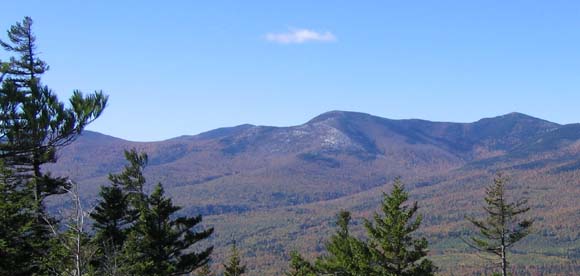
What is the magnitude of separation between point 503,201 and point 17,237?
24.6 m

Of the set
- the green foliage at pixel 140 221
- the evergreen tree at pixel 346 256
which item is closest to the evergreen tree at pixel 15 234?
the green foliage at pixel 140 221

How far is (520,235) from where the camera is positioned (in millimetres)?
33844

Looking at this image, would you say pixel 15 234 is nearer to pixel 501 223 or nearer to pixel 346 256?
pixel 346 256

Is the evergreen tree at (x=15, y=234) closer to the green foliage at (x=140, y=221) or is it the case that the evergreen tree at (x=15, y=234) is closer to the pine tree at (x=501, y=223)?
the green foliage at (x=140, y=221)

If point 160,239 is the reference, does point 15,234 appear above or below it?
above

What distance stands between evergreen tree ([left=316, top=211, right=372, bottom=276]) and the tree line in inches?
2.8

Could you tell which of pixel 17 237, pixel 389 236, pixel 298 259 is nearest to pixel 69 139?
pixel 17 237

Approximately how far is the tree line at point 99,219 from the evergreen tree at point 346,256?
0.24 ft

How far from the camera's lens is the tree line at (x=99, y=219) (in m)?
17.8

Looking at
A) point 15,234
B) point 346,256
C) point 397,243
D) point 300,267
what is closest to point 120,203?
point 15,234

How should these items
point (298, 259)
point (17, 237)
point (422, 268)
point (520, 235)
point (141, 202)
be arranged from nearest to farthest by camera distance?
point (17, 237)
point (141, 202)
point (422, 268)
point (520, 235)
point (298, 259)

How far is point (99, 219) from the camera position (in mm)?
27719

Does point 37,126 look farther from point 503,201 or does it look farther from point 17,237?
point 503,201

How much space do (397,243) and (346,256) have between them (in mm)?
4401
